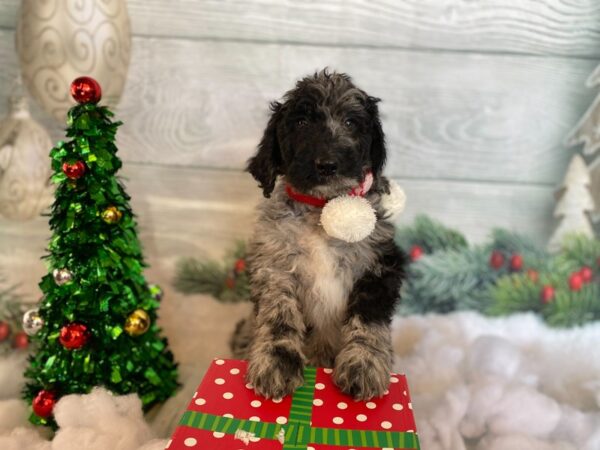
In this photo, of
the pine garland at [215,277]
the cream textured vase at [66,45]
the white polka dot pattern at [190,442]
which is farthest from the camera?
the pine garland at [215,277]

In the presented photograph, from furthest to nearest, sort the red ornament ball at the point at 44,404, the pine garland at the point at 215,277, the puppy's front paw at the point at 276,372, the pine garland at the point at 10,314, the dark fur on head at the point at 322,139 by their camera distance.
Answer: the pine garland at the point at 215,277
the pine garland at the point at 10,314
the red ornament ball at the point at 44,404
the dark fur on head at the point at 322,139
the puppy's front paw at the point at 276,372

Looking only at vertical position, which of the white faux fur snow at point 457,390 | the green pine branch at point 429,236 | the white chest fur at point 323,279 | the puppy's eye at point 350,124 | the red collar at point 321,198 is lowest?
the white faux fur snow at point 457,390

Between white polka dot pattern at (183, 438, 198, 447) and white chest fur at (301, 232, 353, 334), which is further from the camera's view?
white chest fur at (301, 232, 353, 334)

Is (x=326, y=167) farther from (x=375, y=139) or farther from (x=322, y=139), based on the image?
(x=375, y=139)

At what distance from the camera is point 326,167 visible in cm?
149

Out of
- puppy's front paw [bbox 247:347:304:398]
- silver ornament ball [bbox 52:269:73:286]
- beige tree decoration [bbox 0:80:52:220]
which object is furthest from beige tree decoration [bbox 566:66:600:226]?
beige tree decoration [bbox 0:80:52:220]

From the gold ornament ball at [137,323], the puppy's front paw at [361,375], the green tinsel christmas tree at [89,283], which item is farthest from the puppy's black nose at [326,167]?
the gold ornament ball at [137,323]

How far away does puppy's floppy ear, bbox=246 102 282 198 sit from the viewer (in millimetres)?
1663

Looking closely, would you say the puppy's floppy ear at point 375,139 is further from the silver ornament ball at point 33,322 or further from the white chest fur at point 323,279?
the silver ornament ball at point 33,322

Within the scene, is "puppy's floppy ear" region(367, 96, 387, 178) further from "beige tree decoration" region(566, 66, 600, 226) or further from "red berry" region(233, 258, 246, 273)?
"beige tree decoration" region(566, 66, 600, 226)

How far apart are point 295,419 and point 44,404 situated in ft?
3.32

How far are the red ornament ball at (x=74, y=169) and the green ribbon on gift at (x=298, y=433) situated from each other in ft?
2.88

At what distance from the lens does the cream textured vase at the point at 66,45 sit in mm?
2045

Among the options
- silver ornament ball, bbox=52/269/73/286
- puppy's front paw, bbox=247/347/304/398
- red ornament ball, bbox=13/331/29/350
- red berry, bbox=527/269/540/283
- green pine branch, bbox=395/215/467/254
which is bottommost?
Result: red ornament ball, bbox=13/331/29/350
